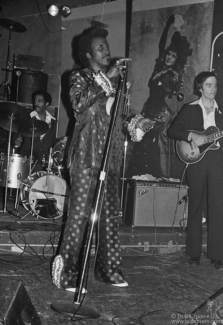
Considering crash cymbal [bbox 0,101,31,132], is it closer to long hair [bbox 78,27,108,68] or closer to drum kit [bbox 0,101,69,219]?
drum kit [bbox 0,101,69,219]

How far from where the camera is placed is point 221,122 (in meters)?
4.96

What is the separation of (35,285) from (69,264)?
0.42 m

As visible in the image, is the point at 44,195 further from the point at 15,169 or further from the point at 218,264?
the point at 218,264

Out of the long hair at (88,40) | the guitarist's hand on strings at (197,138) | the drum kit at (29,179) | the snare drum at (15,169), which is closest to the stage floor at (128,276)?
the drum kit at (29,179)

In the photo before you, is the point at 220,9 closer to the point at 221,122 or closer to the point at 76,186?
the point at 221,122

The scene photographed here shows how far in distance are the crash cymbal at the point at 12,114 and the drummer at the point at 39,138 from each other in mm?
861

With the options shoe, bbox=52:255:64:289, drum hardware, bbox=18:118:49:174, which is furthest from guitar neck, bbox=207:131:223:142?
drum hardware, bbox=18:118:49:174

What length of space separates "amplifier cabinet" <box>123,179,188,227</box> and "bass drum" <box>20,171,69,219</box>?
977 millimetres

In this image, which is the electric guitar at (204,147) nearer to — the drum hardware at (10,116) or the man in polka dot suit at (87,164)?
the man in polka dot suit at (87,164)

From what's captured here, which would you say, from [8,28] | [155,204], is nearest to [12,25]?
[8,28]

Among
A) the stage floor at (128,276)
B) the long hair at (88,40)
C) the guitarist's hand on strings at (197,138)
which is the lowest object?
the stage floor at (128,276)

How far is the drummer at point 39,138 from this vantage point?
7273 millimetres

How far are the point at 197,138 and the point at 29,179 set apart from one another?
2.52 m

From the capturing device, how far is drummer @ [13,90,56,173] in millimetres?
7273
